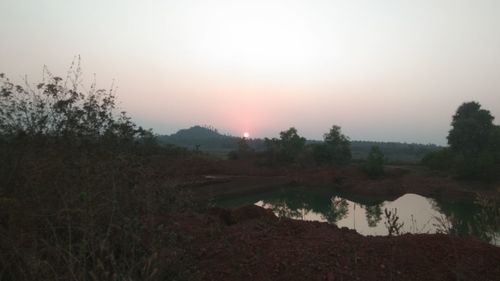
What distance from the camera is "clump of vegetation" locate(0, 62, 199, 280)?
3.04 m

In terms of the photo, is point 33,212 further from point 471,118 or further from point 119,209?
point 471,118

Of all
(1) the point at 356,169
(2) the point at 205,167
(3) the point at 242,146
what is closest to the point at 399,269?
(2) the point at 205,167

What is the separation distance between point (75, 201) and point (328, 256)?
8.33 feet

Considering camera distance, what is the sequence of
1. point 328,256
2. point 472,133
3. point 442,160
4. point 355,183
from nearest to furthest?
point 328,256 < point 355,183 < point 472,133 < point 442,160

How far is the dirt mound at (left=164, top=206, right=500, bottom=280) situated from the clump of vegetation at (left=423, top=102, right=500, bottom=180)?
1293 inches

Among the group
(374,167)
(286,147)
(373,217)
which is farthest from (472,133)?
(373,217)

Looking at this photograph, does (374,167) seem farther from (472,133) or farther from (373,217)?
(373,217)

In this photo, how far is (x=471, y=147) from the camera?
37.6 m

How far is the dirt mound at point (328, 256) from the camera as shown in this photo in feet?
12.6

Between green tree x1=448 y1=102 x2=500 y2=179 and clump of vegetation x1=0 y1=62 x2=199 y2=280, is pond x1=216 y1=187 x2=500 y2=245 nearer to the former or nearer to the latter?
green tree x1=448 y1=102 x2=500 y2=179

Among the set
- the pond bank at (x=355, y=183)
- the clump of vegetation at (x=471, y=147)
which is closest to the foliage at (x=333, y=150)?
the pond bank at (x=355, y=183)

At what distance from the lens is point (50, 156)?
4.86 m

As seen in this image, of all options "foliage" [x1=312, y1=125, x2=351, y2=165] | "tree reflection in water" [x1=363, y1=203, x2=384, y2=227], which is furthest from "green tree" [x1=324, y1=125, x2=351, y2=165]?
"tree reflection in water" [x1=363, y1=203, x2=384, y2=227]

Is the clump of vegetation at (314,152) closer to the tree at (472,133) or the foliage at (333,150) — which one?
the foliage at (333,150)
